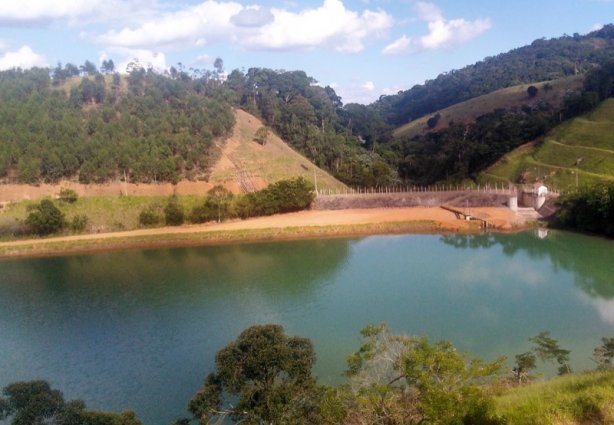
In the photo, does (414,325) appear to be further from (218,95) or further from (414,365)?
(218,95)

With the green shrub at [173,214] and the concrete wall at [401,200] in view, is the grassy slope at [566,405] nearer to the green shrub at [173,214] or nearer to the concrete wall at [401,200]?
the green shrub at [173,214]

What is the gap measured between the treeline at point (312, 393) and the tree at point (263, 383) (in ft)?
0.07

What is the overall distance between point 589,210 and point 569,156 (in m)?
17.0

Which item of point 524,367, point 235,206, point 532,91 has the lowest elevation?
point 524,367

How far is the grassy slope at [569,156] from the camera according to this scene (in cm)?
4884

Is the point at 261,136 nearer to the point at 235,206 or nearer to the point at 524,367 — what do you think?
the point at 235,206

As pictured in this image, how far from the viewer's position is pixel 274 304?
82.0 ft

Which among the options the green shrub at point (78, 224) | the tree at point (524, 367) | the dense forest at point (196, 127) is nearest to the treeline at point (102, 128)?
the dense forest at point (196, 127)

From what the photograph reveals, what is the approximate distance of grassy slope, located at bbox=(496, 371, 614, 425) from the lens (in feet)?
30.6

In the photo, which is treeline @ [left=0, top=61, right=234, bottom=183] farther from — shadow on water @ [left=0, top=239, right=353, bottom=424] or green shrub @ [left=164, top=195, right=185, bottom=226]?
A: shadow on water @ [left=0, top=239, right=353, bottom=424]

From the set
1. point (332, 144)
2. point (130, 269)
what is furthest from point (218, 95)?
point (130, 269)

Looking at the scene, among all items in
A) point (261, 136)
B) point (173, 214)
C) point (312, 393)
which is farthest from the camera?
point (261, 136)

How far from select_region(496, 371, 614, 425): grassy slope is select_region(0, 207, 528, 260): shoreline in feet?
103

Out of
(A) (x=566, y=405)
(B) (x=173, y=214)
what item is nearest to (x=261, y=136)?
(B) (x=173, y=214)
